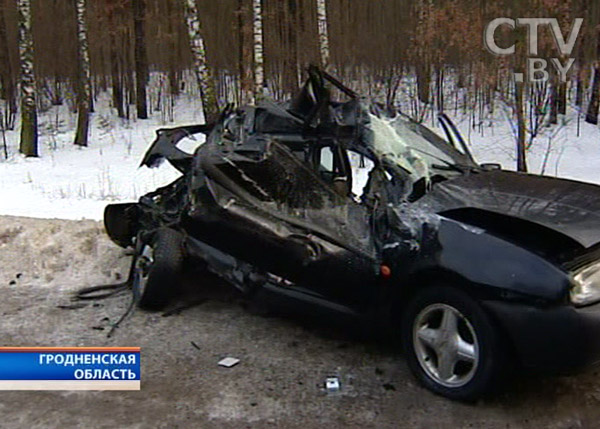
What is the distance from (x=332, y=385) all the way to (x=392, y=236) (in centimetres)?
98

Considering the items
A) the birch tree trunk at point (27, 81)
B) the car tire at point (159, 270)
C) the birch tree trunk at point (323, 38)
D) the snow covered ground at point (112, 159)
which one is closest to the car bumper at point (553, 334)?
the car tire at point (159, 270)

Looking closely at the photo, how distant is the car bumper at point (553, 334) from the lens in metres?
3.10

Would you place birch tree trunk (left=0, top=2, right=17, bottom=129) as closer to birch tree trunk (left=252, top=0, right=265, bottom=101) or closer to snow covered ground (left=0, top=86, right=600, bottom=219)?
snow covered ground (left=0, top=86, right=600, bottom=219)

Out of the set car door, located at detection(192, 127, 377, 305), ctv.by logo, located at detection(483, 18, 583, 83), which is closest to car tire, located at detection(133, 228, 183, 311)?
car door, located at detection(192, 127, 377, 305)

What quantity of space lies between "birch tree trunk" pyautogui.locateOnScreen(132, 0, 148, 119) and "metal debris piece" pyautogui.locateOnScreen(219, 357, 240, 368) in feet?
51.9

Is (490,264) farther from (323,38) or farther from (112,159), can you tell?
(112,159)

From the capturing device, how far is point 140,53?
1891cm

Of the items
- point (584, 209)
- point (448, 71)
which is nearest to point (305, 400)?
point (584, 209)

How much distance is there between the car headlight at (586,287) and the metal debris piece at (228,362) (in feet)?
7.25

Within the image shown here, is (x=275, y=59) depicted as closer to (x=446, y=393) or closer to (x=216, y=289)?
(x=216, y=289)

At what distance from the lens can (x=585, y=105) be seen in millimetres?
17531

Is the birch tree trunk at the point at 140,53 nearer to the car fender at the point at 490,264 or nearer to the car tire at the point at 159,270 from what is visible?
the car tire at the point at 159,270

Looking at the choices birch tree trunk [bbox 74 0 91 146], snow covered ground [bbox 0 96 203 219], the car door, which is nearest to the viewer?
the car door

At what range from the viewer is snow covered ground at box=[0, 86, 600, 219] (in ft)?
30.4
